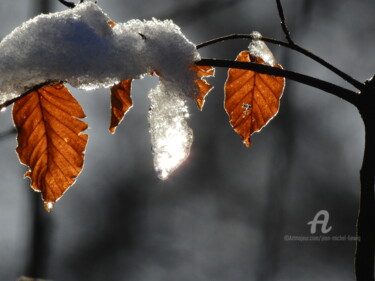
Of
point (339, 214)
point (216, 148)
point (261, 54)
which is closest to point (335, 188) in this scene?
point (339, 214)

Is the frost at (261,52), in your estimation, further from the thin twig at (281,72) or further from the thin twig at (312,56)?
the thin twig at (281,72)

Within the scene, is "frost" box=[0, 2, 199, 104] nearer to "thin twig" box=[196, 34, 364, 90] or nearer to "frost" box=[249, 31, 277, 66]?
"thin twig" box=[196, 34, 364, 90]

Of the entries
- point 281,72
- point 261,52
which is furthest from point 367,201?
point 261,52

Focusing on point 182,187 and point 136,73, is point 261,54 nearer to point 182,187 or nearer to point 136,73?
point 136,73

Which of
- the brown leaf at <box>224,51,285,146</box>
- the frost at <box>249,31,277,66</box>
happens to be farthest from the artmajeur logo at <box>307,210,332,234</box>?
the frost at <box>249,31,277,66</box>

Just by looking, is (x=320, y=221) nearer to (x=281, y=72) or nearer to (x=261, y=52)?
(x=261, y=52)

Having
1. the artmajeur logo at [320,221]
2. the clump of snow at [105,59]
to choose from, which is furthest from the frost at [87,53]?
the artmajeur logo at [320,221]
